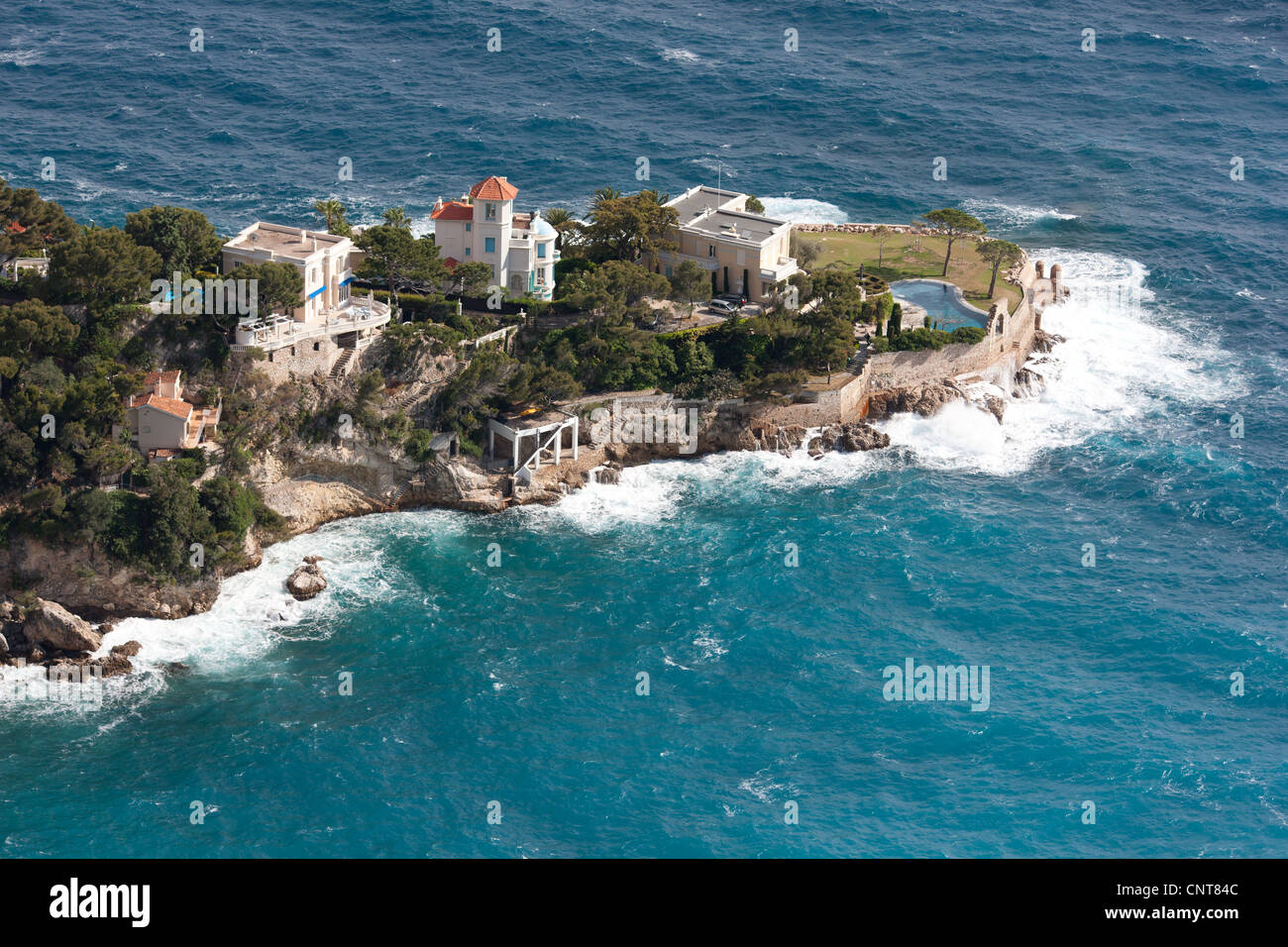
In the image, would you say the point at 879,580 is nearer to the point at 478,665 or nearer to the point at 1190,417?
the point at 478,665

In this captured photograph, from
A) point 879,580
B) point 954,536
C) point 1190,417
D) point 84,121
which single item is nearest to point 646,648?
point 879,580

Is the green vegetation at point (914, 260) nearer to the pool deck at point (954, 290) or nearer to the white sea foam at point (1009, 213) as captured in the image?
the pool deck at point (954, 290)

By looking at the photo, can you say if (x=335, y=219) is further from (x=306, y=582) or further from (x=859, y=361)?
(x=859, y=361)

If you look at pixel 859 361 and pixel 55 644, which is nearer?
pixel 55 644

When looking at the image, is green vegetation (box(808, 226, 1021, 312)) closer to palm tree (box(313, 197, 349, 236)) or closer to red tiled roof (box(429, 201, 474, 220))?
red tiled roof (box(429, 201, 474, 220))

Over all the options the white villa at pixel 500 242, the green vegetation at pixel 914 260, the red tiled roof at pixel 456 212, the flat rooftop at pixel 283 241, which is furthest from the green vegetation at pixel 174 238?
the green vegetation at pixel 914 260

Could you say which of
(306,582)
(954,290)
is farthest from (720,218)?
(306,582)
